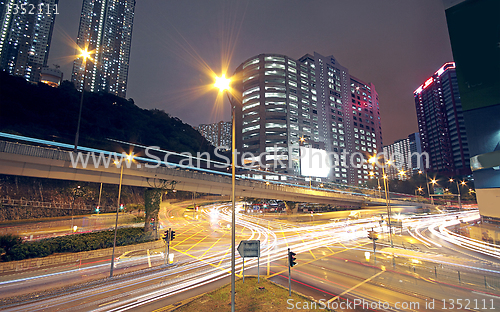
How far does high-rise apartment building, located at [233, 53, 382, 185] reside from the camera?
98.5 m

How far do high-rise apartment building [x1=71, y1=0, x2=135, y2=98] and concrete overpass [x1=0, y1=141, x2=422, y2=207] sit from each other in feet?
539

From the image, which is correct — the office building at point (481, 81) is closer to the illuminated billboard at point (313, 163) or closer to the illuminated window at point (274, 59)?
the illuminated billboard at point (313, 163)

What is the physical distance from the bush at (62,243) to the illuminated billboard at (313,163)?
157ft

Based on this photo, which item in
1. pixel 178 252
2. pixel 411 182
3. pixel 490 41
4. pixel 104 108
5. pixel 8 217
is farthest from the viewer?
pixel 411 182

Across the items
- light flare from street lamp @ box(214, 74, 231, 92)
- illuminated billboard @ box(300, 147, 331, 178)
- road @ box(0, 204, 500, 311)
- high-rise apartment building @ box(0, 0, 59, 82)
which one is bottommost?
road @ box(0, 204, 500, 311)

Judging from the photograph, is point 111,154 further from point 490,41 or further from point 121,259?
point 490,41

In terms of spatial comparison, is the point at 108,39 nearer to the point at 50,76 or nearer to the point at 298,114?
the point at 50,76

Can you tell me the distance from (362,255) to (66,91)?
78.8 metres

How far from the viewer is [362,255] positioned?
66.3ft

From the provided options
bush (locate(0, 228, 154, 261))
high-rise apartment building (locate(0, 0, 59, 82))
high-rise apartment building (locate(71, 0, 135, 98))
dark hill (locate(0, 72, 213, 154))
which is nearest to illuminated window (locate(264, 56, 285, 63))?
dark hill (locate(0, 72, 213, 154))

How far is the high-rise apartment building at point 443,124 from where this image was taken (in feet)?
442

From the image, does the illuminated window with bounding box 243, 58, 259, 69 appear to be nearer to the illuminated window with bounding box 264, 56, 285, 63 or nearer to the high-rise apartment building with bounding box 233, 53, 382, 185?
the high-rise apartment building with bounding box 233, 53, 382, 185

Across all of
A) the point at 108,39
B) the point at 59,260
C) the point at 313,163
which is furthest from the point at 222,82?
the point at 108,39

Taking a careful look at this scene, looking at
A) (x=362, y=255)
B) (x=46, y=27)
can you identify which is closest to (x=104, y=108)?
(x=362, y=255)
